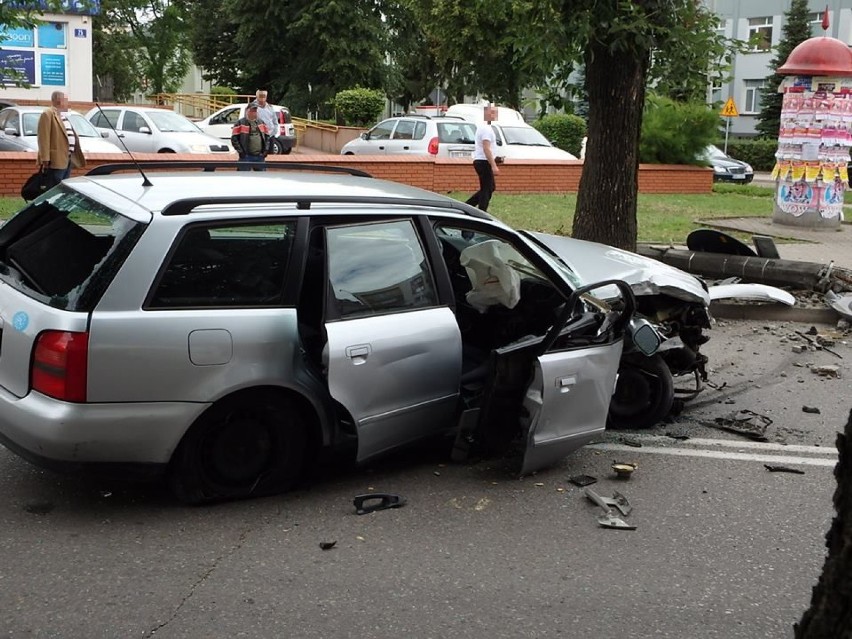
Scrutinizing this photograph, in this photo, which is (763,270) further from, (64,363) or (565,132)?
(565,132)

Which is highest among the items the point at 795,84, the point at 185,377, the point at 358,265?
the point at 795,84

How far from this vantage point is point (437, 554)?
4582mm

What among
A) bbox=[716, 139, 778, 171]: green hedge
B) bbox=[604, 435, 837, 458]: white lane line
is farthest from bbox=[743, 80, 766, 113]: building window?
bbox=[604, 435, 837, 458]: white lane line

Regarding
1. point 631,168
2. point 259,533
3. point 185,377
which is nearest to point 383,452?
point 259,533

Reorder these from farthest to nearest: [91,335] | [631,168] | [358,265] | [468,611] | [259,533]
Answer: [631,168] → [358,265] → [259,533] → [91,335] → [468,611]

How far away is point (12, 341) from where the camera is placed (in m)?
4.64

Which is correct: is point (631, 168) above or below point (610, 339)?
above

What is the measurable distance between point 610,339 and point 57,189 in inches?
119

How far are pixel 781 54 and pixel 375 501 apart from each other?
4719 centimetres

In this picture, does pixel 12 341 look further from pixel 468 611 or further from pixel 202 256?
pixel 468 611

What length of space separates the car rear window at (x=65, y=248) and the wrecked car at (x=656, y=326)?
2656 mm

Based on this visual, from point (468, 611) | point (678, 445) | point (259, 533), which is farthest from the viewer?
point (678, 445)

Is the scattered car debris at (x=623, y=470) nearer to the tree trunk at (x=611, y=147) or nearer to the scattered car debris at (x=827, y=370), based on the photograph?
the scattered car debris at (x=827, y=370)

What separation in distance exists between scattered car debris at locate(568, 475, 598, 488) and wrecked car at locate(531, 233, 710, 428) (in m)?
0.83
